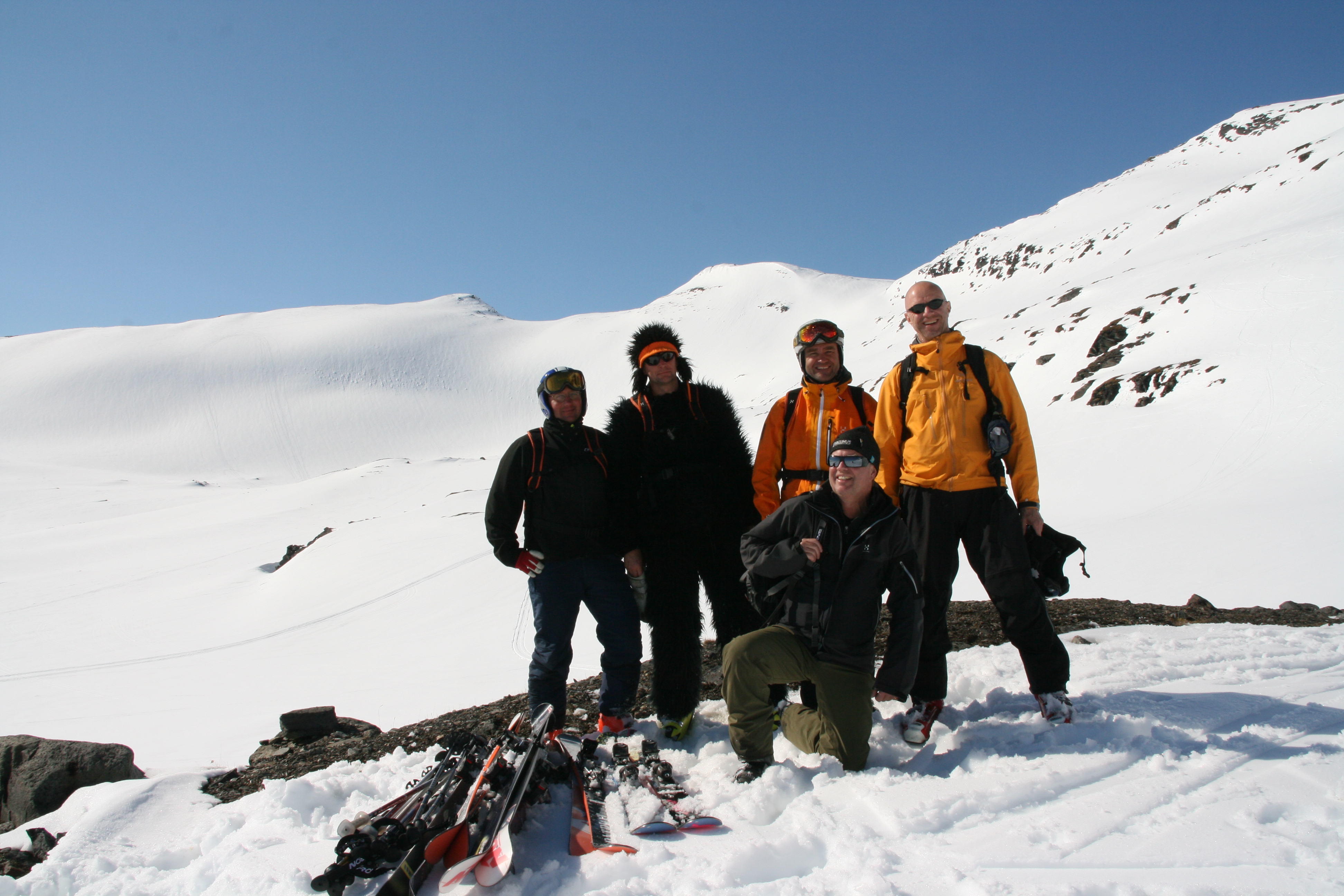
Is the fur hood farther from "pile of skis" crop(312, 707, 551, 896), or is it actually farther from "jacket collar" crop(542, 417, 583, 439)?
"pile of skis" crop(312, 707, 551, 896)

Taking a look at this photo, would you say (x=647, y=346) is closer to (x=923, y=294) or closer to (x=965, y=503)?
(x=923, y=294)

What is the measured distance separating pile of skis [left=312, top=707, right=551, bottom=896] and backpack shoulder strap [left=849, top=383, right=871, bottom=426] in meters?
2.19

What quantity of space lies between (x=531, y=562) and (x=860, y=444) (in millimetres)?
1874

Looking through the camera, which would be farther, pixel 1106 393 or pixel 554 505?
pixel 1106 393

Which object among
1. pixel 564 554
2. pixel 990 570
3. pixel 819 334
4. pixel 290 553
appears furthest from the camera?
pixel 290 553

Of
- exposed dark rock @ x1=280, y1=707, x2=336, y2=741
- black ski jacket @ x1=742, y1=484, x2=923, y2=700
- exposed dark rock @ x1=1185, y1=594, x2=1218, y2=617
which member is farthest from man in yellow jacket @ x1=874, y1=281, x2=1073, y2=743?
exposed dark rock @ x1=280, y1=707, x2=336, y2=741

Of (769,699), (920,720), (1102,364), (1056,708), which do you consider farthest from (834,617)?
(1102,364)

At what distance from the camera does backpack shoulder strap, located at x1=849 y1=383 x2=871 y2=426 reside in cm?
361

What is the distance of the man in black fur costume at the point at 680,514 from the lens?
11.9ft

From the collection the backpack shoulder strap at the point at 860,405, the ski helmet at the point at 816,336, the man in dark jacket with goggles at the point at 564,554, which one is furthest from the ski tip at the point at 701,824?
the ski helmet at the point at 816,336

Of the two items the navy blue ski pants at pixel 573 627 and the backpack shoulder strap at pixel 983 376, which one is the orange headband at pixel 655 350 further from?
the backpack shoulder strap at pixel 983 376

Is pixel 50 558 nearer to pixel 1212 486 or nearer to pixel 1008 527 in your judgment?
pixel 1008 527

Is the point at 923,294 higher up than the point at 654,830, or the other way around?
the point at 923,294

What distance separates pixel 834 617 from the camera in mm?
3090
